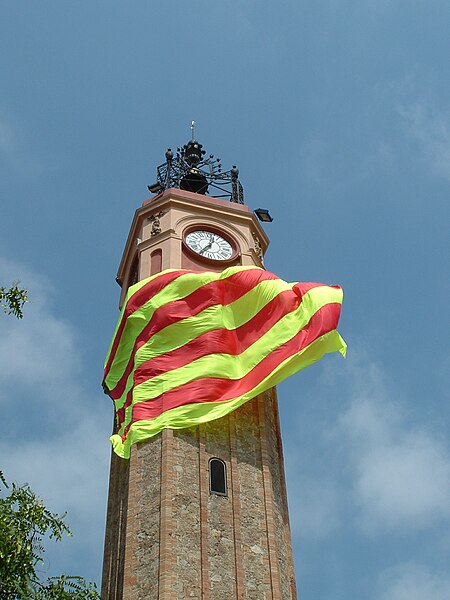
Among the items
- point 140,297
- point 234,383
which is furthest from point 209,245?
point 234,383

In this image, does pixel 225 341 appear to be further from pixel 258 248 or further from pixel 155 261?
pixel 258 248

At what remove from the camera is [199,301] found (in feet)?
89.0

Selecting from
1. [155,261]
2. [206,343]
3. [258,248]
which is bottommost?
[206,343]

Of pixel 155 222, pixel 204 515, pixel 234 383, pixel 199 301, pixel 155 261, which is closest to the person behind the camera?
pixel 204 515

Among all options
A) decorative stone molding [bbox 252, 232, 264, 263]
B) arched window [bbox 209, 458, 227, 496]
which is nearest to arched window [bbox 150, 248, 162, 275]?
decorative stone molding [bbox 252, 232, 264, 263]

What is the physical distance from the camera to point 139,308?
90.4 feet

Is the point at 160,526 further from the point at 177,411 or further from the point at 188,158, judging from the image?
the point at 188,158

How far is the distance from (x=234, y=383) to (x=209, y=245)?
7.02m

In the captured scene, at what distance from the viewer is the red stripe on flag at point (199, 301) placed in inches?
1050

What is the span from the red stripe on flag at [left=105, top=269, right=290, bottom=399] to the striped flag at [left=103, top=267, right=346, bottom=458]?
0.03m

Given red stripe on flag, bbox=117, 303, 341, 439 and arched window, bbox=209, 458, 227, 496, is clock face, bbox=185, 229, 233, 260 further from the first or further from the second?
arched window, bbox=209, 458, 227, 496

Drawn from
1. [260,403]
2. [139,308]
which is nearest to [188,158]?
[139,308]

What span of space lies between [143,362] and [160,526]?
221 inches

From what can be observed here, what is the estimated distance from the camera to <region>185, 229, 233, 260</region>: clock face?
30.5 meters
